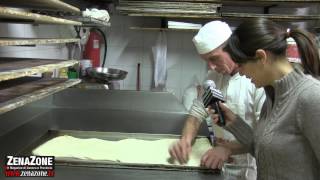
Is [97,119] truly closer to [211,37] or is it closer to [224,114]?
[211,37]

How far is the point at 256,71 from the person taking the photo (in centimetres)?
124

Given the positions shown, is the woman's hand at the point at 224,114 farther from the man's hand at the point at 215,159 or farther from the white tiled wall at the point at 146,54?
the white tiled wall at the point at 146,54

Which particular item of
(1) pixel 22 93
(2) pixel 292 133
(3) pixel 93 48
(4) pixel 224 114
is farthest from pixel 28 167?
(3) pixel 93 48

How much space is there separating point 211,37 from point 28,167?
103 centimetres

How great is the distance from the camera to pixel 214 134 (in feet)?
6.42

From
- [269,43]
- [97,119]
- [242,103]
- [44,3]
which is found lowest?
[97,119]

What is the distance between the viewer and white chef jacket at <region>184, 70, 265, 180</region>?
174 cm

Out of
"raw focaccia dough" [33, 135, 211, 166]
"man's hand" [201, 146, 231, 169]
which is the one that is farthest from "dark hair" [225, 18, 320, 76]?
"raw focaccia dough" [33, 135, 211, 166]

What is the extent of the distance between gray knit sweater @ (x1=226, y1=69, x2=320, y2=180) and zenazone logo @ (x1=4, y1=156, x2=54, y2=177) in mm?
713

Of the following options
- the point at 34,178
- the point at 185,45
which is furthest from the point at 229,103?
the point at 185,45

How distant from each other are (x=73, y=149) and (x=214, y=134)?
72 centimetres

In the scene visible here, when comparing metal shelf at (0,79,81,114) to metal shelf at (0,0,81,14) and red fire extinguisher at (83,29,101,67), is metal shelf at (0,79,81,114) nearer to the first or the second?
metal shelf at (0,0,81,14)

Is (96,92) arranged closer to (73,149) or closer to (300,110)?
(73,149)

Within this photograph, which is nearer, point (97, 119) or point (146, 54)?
point (97, 119)
